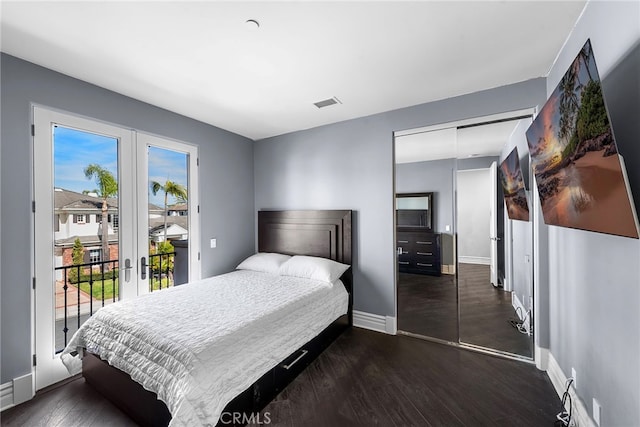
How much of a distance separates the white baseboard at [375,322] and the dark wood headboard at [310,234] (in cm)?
16

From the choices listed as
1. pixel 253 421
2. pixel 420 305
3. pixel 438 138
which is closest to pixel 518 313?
pixel 420 305

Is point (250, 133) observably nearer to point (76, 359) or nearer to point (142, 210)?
point (142, 210)

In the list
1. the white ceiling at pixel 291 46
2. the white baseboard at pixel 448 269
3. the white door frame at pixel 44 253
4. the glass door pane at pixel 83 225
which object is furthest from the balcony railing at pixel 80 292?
the white baseboard at pixel 448 269

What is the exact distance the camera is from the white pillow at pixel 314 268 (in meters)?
3.01

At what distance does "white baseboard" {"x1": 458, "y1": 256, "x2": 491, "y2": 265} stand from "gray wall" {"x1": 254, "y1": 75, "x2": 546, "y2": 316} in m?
0.75

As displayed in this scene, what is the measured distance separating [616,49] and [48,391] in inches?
173

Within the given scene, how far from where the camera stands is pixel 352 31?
176cm

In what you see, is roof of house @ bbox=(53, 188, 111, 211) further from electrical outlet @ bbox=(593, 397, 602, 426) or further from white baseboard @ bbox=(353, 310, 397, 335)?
electrical outlet @ bbox=(593, 397, 602, 426)

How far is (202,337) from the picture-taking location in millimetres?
1688

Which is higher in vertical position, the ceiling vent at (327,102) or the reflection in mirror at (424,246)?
the ceiling vent at (327,102)

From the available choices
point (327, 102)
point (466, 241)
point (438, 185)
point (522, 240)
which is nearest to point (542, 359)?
point (522, 240)

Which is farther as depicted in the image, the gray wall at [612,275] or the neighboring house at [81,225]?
the neighboring house at [81,225]

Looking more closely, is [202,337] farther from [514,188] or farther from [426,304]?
[514,188]

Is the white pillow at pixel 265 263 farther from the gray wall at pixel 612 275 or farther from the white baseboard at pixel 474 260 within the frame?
the gray wall at pixel 612 275
